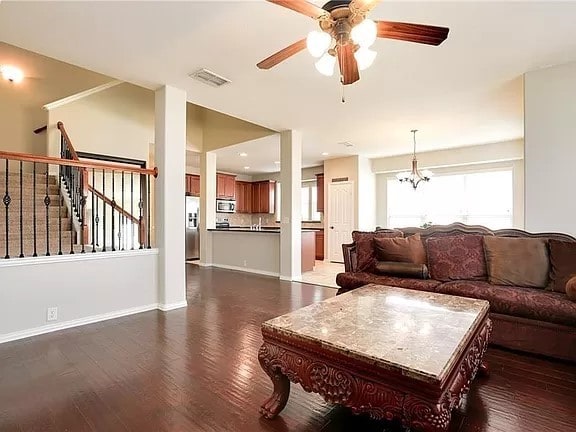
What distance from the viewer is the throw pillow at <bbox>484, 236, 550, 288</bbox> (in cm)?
291

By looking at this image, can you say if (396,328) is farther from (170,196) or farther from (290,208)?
(290,208)

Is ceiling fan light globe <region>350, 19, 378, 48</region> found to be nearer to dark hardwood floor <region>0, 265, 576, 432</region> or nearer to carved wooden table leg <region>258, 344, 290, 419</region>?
carved wooden table leg <region>258, 344, 290, 419</region>

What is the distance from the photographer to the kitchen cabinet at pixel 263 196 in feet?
34.0

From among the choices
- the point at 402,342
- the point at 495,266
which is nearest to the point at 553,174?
the point at 495,266

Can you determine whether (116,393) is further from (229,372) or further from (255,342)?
(255,342)

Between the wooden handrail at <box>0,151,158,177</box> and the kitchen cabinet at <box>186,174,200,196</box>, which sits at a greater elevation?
the kitchen cabinet at <box>186,174,200,196</box>

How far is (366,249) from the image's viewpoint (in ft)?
12.7

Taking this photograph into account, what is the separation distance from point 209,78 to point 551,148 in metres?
3.77

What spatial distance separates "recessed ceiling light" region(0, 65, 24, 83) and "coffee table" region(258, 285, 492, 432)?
6.53 metres

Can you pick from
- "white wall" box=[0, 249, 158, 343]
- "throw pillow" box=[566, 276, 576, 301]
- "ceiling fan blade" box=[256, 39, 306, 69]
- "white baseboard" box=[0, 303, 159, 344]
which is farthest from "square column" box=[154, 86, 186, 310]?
"throw pillow" box=[566, 276, 576, 301]

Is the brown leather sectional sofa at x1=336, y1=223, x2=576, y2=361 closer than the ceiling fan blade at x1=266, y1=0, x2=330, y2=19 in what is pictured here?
No

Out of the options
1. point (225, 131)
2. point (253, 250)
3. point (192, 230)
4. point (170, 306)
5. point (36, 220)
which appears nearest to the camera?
point (170, 306)

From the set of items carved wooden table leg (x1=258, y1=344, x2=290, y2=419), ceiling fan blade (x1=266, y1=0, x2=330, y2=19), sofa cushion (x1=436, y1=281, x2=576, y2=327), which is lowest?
carved wooden table leg (x1=258, y1=344, x2=290, y2=419)

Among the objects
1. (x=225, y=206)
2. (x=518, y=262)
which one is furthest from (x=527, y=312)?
(x=225, y=206)
